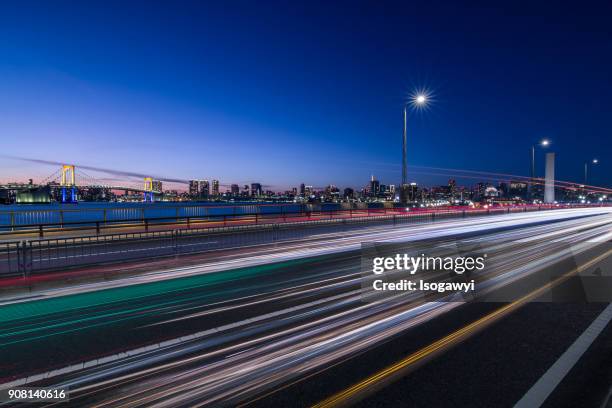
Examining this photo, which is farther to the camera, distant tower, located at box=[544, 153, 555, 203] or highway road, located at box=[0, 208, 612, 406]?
distant tower, located at box=[544, 153, 555, 203]

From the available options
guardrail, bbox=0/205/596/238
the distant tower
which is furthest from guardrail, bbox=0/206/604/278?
the distant tower

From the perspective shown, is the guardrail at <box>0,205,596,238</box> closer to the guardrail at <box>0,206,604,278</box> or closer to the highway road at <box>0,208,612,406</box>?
the guardrail at <box>0,206,604,278</box>

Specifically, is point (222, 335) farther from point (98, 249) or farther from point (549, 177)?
point (549, 177)

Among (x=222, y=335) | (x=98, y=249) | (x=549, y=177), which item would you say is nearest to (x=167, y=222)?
(x=98, y=249)

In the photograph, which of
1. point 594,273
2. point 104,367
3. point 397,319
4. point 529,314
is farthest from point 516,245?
point 104,367

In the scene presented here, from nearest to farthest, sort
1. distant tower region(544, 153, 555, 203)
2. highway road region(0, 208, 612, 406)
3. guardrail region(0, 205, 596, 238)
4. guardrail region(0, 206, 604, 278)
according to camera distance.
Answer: highway road region(0, 208, 612, 406) < guardrail region(0, 206, 604, 278) < guardrail region(0, 205, 596, 238) < distant tower region(544, 153, 555, 203)

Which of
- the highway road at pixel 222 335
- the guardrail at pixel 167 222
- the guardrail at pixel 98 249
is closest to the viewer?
the highway road at pixel 222 335

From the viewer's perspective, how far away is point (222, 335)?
18.4 feet

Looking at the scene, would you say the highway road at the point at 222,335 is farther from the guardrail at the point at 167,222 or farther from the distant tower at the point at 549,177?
the distant tower at the point at 549,177

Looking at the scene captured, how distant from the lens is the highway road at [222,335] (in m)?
4.07

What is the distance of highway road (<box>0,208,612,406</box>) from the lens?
407cm

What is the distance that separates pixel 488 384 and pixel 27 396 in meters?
5.38

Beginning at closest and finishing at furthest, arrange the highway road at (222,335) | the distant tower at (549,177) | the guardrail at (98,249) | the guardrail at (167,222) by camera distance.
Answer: the highway road at (222,335)
the guardrail at (98,249)
the guardrail at (167,222)
the distant tower at (549,177)

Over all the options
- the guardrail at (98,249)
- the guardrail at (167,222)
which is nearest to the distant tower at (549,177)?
the guardrail at (167,222)
